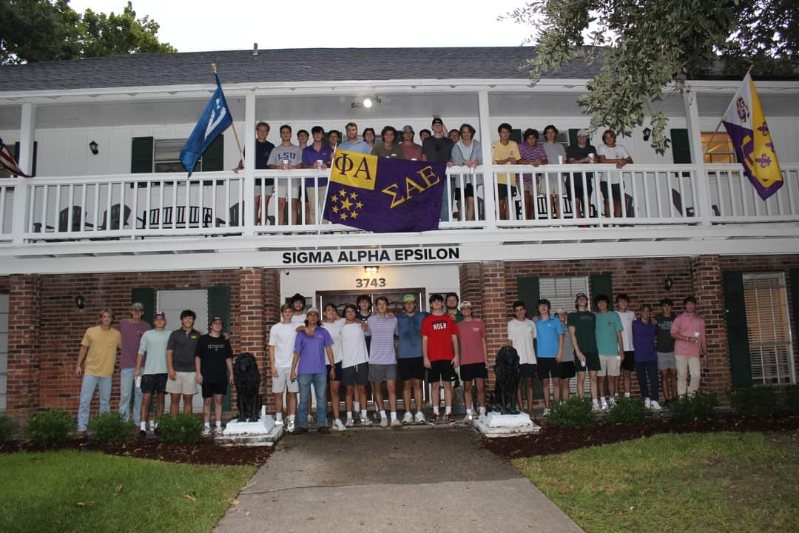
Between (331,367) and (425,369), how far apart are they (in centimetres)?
149

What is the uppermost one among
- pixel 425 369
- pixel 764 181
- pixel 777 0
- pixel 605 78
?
pixel 777 0

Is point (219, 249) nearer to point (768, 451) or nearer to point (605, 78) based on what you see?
point (605, 78)

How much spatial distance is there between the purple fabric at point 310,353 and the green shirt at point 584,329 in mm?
3793

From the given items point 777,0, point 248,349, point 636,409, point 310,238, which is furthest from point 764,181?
point 248,349

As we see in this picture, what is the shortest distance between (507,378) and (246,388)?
3428mm

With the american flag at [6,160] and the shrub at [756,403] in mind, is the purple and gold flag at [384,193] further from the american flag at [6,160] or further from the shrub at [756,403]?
the shrub at [756,403]

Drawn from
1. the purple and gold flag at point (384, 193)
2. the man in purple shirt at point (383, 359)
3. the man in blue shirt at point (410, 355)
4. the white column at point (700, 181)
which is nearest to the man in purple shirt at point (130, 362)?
the purple and gold flag at point (384, 193)

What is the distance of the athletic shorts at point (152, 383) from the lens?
8531 millimetres

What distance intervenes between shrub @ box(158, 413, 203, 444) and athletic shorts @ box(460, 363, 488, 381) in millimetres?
3583

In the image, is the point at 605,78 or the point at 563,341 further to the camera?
the point at 563,341

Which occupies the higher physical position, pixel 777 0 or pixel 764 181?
pixel 777 0

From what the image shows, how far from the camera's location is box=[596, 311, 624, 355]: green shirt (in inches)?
363

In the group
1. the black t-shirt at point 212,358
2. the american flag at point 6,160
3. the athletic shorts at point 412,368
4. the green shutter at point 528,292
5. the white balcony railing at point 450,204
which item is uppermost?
the american flag at point 6,160

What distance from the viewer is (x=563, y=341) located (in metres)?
9.20
